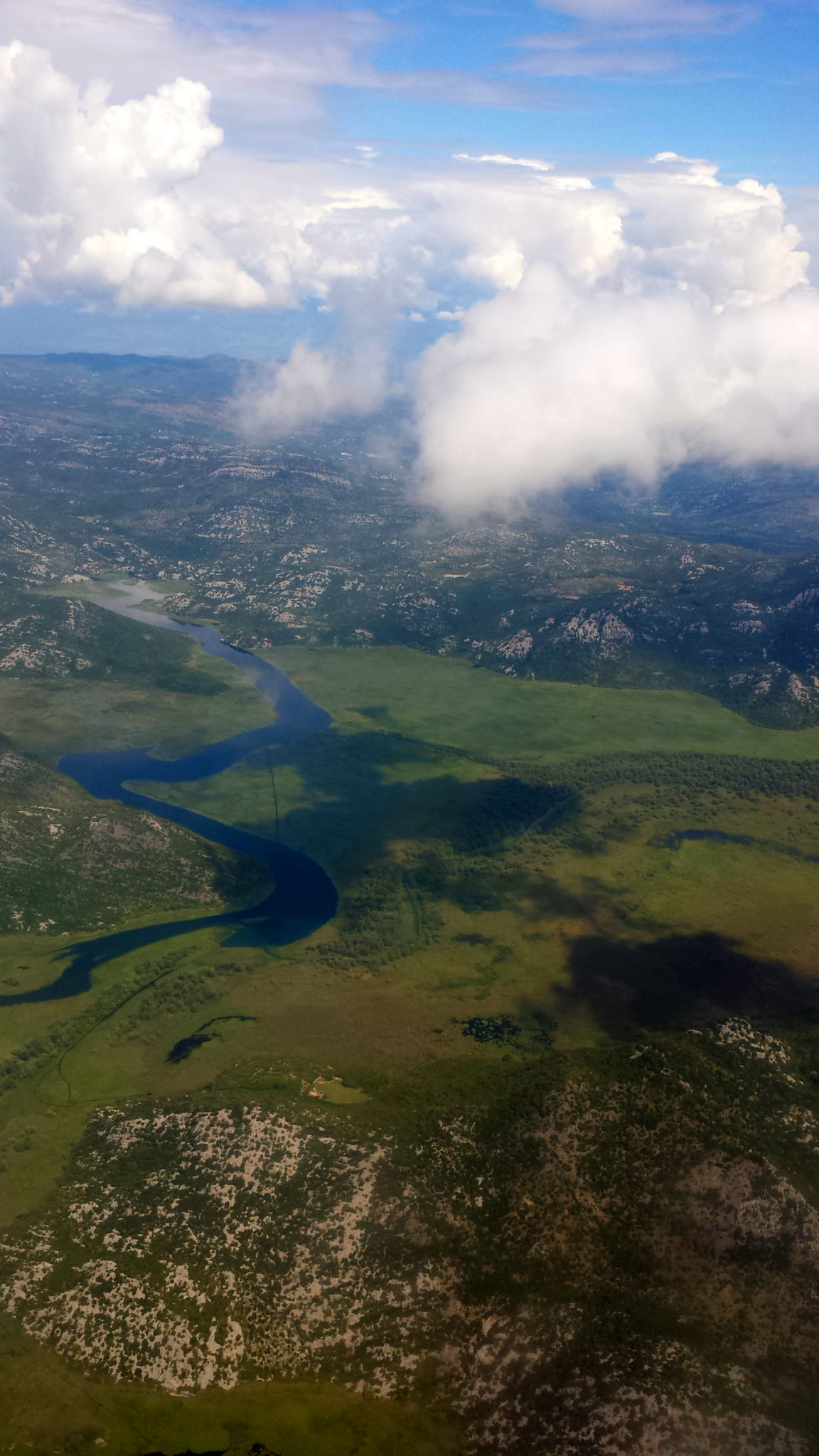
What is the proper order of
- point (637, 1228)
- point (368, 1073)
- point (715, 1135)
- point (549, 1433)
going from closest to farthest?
1. point (549, 1433)
2. point (637, 1228)
3. point (715, 1135)
4. point (368, 1073)

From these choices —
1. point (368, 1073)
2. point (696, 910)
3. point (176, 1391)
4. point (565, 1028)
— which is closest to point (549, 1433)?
point (176, 1391)

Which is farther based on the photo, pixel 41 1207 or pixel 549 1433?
pixel 41 1207

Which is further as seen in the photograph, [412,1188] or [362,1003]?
[362,1003]

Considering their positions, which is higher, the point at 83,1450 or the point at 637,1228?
the point at 637,1228

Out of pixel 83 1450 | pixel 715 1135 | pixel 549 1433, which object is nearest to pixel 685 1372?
pixel 549 1433

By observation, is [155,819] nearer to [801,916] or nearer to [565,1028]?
[565,1028]

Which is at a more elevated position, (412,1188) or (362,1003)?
(412,1188)

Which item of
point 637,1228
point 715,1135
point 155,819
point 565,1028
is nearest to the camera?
point 637,1228

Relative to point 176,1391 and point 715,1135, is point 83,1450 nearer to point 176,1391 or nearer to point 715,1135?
point 176,1391

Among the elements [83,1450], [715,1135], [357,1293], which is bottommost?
[83,1450]
